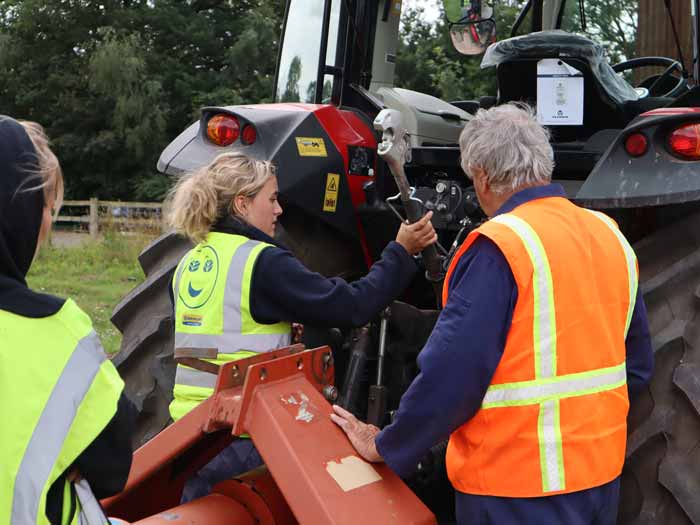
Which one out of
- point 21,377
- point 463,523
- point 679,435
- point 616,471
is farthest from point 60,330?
point 679,435

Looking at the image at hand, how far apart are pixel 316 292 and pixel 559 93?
1.21 m

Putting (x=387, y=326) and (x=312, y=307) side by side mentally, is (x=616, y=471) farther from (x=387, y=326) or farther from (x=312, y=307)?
(x=387, y=326)

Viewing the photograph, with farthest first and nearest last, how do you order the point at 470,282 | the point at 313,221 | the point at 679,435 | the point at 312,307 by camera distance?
the point at 313,221 → the point at 312,307 → the point at 679,435 → the point at 470,282

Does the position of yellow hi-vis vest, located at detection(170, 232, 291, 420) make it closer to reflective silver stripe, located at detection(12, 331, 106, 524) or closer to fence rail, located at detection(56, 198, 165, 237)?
reflective silver stripe, located at detection(12, 331, 106, 524)

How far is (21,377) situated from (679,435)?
173cm

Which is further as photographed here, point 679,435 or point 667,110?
point 667,110

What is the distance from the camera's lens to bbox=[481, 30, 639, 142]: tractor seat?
10.6ft

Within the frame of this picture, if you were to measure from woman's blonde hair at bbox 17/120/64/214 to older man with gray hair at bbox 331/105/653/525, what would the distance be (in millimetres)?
923

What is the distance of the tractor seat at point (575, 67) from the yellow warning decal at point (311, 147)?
669 mm

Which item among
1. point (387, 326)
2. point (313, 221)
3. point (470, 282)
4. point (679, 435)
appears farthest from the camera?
point (313, 221)

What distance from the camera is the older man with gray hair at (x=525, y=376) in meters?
2.18

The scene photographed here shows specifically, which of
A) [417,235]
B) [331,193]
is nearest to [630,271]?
[417,235]

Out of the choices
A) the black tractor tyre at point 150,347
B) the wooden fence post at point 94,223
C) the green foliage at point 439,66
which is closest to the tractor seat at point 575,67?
the black tractor tyre at point 150,347

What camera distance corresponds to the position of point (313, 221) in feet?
11.8
